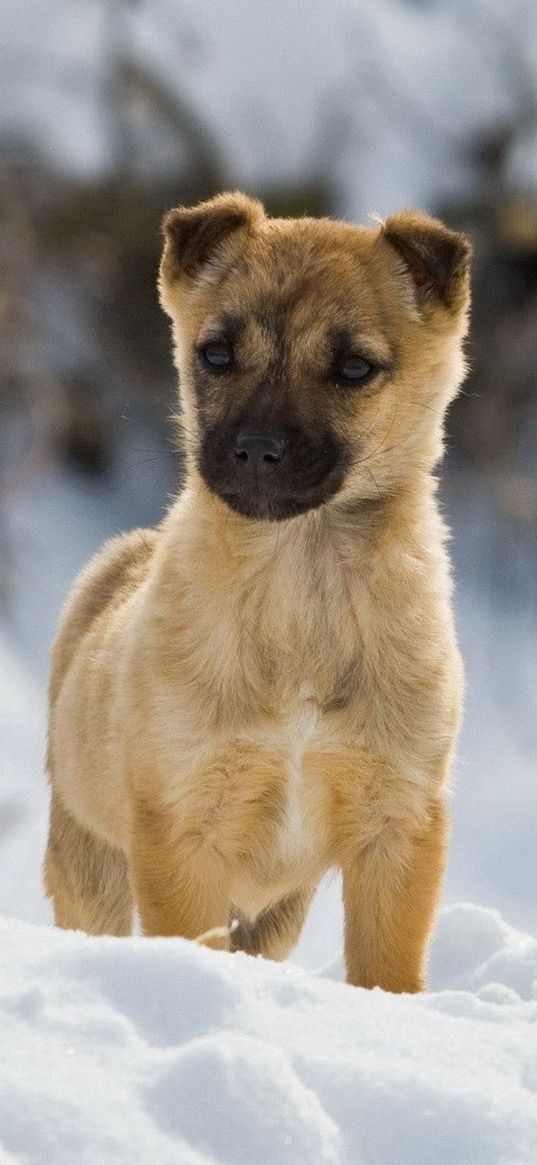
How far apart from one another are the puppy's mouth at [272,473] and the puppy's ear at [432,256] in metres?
0.64

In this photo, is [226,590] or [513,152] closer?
[226,590]

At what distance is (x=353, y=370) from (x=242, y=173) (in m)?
7.20

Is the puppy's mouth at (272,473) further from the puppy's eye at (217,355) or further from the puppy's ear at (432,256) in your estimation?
the puppy's ear at (432,256)

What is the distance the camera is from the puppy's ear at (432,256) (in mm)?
4316

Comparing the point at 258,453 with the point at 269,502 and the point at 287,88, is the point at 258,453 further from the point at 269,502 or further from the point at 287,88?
the point at 287,88

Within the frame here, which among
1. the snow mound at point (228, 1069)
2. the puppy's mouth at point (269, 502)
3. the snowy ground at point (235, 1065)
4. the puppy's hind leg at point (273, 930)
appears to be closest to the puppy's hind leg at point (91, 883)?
the puppy's hind leg at point (273, 930)

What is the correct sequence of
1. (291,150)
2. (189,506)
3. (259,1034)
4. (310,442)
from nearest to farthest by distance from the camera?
(259,1034) → (310,442) → (189,506) → (291,150)

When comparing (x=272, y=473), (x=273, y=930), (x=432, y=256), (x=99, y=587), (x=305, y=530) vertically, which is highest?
(x=432, y=256)

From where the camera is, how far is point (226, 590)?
399cm

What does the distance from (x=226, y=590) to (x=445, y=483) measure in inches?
286

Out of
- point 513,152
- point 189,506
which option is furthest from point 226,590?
point 513,152

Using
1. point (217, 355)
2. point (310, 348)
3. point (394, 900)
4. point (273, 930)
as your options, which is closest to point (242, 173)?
point (273, 930)

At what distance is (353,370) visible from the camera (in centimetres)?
402

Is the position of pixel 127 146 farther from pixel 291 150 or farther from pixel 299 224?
pixel 299 224
